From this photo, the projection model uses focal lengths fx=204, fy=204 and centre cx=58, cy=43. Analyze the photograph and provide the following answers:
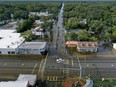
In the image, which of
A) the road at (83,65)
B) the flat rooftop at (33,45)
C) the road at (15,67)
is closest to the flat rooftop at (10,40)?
the flat rooftop at (33,45)

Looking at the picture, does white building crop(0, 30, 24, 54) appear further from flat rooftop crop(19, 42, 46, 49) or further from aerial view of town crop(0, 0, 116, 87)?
flat rooftop crop(19, 42, 46, 49)

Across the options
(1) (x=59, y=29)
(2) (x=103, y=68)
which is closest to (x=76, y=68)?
(2) (x=103, y=68)

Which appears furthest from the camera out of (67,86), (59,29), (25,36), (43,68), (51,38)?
(59,29)

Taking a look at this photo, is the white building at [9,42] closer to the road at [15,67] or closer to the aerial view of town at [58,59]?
the aerial view of town at [58,59]

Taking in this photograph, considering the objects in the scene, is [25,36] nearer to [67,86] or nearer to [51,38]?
[51,38]

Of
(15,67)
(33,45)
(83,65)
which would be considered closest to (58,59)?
(83,65)

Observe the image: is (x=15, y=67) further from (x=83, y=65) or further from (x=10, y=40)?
(x=10, y=40)
